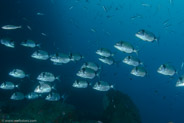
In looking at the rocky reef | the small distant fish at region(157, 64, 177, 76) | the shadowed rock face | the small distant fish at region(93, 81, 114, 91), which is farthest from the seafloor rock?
the small distant fish at region(157, 64, 177, 76)

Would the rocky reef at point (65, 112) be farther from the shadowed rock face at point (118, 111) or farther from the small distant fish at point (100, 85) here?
the small distant fish at point (100, 85)

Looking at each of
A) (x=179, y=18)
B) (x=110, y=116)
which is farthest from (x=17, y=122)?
(x=179, y=18)

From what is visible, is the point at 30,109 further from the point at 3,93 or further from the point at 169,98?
the point at 169,98

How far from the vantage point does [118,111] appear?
33.4ft

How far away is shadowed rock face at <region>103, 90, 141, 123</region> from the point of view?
973 centimetres

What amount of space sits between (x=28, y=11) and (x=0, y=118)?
952 inches

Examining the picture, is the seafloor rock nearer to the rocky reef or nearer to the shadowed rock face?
the rocky reef

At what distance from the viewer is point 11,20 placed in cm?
2442

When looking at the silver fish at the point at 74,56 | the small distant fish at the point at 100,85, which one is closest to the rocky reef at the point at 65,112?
the small distant fish at the point at 100,85

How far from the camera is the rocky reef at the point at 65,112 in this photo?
26.2ft

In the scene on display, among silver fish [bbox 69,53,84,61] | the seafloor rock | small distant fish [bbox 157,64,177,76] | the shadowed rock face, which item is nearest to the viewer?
small distant fish [bbox 157,64,177,76]

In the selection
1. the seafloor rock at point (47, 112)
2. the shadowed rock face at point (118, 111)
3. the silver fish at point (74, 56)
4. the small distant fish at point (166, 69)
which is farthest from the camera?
the shadowed rock face at point (118, 111)

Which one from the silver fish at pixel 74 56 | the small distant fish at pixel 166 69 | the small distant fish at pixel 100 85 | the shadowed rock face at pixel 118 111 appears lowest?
the shadowed rock face at pixel 118 111

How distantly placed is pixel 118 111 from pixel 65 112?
3071 mm
